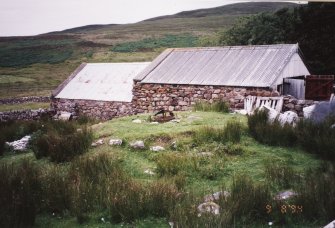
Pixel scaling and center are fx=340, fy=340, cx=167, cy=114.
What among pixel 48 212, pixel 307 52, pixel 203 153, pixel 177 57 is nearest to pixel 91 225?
pixel 48 212

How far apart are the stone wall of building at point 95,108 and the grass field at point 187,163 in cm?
689

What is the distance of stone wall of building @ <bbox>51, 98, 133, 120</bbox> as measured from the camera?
16797 millimetres

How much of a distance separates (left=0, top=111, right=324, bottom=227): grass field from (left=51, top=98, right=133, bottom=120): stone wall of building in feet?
22.6

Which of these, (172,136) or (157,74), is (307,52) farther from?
(172,136)

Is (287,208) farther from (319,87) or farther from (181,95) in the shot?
(181,95)

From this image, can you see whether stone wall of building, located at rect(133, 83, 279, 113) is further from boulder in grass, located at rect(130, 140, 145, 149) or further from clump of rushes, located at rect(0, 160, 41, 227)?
clump of rushes, located at rect(0, 160, 41, 227)

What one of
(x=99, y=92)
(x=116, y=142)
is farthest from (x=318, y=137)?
(x=99, y=92)

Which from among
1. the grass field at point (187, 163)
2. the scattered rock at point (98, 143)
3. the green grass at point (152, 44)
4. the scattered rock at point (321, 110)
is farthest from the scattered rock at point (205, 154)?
the green grass at point (152, 44)

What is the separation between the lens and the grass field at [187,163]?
183 inches

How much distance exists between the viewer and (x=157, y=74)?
16.5m

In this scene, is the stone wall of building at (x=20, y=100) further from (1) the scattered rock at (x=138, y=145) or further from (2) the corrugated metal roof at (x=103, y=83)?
(1) the scattered rock at (x=138, y=145)

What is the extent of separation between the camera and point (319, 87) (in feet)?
45.8

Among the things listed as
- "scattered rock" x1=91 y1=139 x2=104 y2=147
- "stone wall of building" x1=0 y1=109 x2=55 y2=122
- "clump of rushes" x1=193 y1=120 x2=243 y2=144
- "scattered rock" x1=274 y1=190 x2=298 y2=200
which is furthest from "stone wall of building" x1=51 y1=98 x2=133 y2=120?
"scattered rock" x1=274 y1=190 x2=298 y2=200

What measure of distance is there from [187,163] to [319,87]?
9.59 metres
